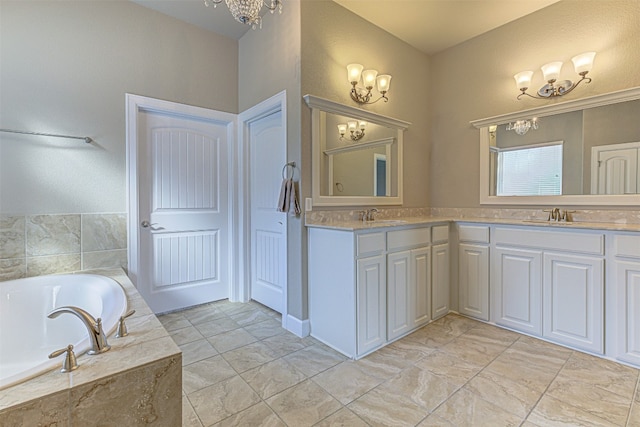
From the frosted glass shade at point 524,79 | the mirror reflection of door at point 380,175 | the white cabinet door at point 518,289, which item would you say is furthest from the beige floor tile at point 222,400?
the frosted glass shade at point 524,79

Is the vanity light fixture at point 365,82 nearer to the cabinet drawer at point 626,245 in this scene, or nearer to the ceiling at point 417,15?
the ceiling at point 417,15

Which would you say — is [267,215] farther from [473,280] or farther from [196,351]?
[473,280]

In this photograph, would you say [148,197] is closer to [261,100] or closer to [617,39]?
[261,100]

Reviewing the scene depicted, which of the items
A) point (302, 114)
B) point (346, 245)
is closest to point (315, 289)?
point (346, 245)

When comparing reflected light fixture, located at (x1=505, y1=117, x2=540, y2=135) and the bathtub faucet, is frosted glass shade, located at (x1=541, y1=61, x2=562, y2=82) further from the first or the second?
the bathtub faucet

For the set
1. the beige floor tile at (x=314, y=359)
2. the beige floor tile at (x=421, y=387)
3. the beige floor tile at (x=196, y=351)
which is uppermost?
the beige floor tile at (x=196, y=351)

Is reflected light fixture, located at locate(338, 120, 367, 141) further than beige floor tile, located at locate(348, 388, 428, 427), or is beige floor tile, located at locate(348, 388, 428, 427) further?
reflected light fixture, located at locate(338, 120, 367, 141)

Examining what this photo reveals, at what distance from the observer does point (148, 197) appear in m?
2.73

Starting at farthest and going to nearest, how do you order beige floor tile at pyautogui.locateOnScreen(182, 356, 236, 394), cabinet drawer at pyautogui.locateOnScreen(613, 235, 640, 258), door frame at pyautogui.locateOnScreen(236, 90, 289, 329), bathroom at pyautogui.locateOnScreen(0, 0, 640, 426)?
1. door frame at pyautogui.locateOnScreen(236, 90, 289, 329)
2. bathroom at pyautogui.locateOnScreen(0, 0, 640, 426)
3. cabinet drawer at pyautogui.locateOnScreen(613, 235, 640, 258)
4. beige floor tile at pyautogui.locateOnScreen(182, 356, 236, 394)

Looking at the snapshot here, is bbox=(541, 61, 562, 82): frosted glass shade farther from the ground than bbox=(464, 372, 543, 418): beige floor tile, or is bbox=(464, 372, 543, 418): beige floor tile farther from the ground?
bbox=(541, 61, 562, 82): frosted glass shade

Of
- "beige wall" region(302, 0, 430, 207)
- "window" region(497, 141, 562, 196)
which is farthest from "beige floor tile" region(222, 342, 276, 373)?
"window" region(497, 141, 562, 196)

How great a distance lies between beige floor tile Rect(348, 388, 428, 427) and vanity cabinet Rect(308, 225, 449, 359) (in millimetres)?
416

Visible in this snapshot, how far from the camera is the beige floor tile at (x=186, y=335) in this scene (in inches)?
90.4

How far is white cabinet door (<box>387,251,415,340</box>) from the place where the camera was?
2.24m
